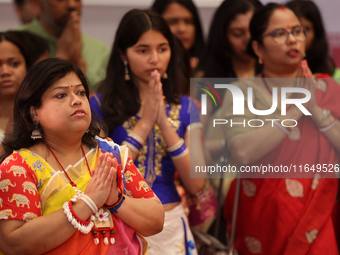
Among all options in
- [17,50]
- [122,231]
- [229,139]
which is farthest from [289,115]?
[17,50]

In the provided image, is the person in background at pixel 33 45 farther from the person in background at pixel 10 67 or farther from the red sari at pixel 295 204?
the red sari at pixel 295 204

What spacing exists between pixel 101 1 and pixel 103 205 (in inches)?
100

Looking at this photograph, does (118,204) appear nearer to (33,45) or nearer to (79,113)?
(79,113)

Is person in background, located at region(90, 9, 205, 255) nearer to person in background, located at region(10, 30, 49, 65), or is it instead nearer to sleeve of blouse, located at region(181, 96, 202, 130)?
sleeve of blouse, located at region(181, 96, 202, 130)

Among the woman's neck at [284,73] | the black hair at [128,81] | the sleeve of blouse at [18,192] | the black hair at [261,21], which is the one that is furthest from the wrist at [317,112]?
the sleeve of blouse at [18,192]

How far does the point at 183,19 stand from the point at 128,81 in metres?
1.01

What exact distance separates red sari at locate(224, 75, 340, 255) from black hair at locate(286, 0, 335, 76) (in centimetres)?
46

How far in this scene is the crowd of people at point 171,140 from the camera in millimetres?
1543

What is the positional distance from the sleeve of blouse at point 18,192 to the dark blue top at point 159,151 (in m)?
0.80

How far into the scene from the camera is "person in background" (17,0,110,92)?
307 cm

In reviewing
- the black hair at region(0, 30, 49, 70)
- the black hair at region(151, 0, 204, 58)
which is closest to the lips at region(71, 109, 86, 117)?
the black hair at region(0, 30, 49, 70)

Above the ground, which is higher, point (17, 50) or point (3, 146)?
point (17, 50)

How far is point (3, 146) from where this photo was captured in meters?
1.63

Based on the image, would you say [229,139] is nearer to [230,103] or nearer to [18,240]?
[230,103]
